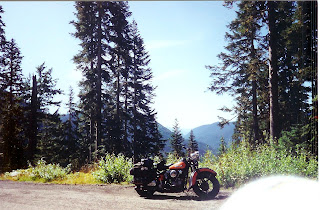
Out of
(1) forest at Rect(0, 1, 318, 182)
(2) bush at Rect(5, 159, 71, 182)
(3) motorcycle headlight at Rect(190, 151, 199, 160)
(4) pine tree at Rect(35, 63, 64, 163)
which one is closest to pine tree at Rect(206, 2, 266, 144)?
(1) forest at Rect(0, 1, 318, 182)

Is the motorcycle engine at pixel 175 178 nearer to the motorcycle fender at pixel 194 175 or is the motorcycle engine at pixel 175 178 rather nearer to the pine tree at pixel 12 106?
the motorcycle fender at pixel 194 175

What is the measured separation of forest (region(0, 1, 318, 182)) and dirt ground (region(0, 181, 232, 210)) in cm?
161

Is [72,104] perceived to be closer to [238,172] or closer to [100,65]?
[100,65]

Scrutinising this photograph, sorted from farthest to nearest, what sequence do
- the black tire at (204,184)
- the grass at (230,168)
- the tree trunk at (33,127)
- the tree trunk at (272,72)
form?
the tree trunk at (272,72) → the tree trunk at (33,127) → the grass at (230,168) → the black tire at (204,184)

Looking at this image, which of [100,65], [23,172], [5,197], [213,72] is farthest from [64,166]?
[213,72]

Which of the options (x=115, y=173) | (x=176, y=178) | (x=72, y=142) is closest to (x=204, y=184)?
(x=176, y=178)

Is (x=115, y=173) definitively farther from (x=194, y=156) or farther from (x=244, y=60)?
(x=244, y=60)

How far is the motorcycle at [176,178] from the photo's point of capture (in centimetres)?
419

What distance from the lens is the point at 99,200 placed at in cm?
408

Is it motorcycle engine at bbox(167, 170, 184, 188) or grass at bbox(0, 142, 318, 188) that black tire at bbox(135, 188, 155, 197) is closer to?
motorcycle engine at bbox(167, 170, 184, 188)

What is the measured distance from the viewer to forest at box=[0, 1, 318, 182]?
5262 millimetres

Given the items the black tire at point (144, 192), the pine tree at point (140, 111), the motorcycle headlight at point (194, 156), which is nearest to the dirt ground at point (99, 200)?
the black tire at point (144, 192)

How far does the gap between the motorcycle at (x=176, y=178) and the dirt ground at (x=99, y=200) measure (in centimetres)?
15

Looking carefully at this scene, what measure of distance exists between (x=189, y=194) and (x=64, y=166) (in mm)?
4624
